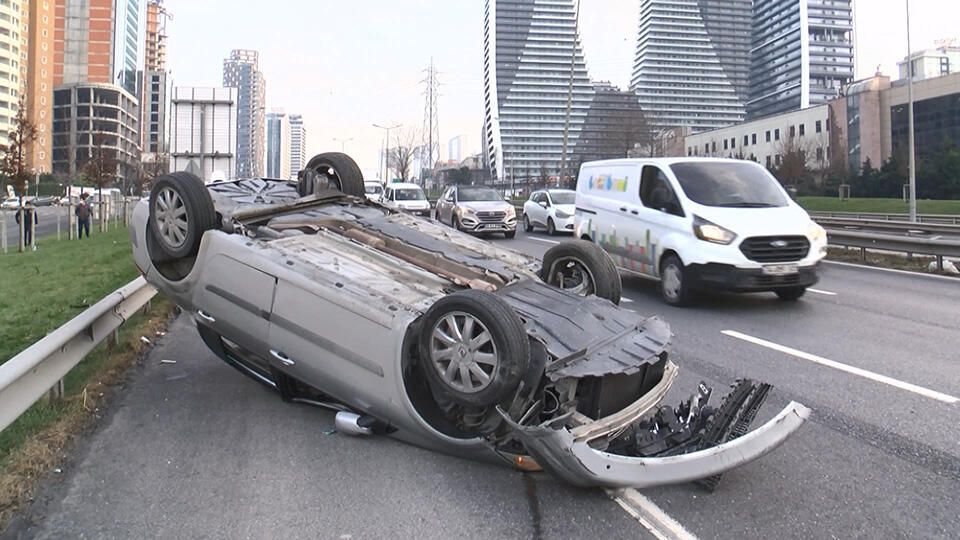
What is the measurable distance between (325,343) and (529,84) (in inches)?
4621

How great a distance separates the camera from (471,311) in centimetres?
334

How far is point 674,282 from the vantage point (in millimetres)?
9031

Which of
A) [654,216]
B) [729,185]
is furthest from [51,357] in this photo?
[729,185]

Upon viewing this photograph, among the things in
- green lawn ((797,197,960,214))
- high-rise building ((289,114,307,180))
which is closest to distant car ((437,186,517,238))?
green lawn ((797,197,960,214))

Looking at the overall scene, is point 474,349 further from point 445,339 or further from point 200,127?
point 200,127

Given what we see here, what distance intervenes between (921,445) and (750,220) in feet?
15.7

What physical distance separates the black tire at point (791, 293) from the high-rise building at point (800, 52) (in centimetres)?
13782

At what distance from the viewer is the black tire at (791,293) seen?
9.19m

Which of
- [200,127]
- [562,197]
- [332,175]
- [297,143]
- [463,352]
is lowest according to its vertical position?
[562,197]

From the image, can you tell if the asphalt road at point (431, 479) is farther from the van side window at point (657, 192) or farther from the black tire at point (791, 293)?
the van side window at point (657, 192)

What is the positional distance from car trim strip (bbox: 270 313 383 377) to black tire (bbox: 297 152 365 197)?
2.33 metres

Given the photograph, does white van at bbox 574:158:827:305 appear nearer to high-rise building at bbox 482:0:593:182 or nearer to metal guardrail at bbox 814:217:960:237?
metal guardrail at bbox 814:217:960:237

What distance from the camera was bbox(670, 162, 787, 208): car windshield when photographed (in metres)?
8.97

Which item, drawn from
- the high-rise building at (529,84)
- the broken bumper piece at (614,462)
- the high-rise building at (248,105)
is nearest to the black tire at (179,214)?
the broken bumper piece at (614,462)
